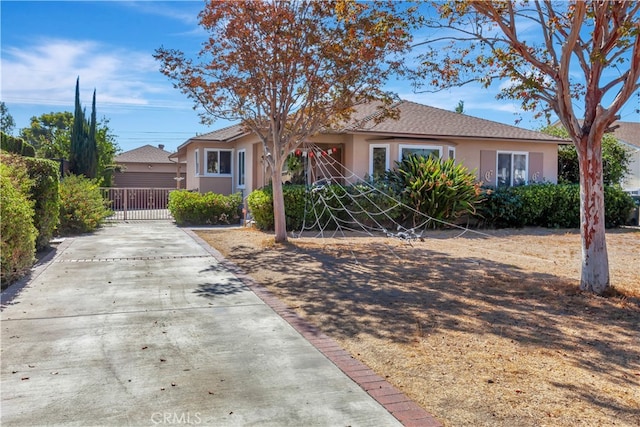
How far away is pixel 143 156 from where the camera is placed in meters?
40.4

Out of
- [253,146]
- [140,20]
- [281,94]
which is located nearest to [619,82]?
[281,94]

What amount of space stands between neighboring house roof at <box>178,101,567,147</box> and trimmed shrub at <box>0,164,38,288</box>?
31.7 ft

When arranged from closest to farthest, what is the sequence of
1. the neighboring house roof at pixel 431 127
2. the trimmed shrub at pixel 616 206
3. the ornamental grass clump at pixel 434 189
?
the ornamental grass clump at pixel 434 189 → the neighboring house roof at pixel 431 127 → the trimmed shrub at pixel 616 206

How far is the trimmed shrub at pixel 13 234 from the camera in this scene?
7242mm

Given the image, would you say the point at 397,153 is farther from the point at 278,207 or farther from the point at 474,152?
the point at 278,207

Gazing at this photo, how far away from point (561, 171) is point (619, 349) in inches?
743

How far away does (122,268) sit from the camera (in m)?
9.35

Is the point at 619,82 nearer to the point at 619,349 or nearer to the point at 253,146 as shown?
the point at 619,349

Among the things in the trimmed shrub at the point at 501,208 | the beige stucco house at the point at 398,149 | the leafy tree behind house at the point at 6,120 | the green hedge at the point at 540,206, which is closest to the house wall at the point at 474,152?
the beige stucco house at the point at 398,149

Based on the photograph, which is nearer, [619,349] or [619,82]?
[619,349]

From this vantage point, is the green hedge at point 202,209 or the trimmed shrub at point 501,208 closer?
the trimmed shrub at point 501,208

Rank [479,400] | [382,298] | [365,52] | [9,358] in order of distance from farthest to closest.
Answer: [365,52] → [382,298] → [9,358] → [479,400]

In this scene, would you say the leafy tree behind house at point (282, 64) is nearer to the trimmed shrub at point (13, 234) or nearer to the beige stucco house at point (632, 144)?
the trimmed shrub at point (13, 234)

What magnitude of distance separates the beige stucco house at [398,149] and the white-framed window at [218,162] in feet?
0.14
